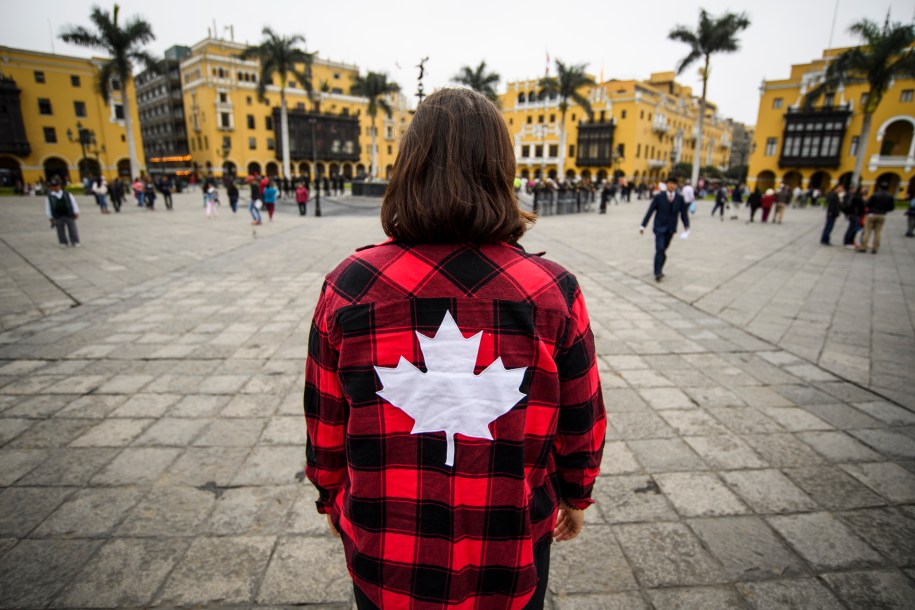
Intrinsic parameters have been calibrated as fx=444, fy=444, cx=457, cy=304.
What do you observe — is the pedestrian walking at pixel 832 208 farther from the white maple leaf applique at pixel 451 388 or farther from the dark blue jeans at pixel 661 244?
the white maple leaf applique at pixel 451 388

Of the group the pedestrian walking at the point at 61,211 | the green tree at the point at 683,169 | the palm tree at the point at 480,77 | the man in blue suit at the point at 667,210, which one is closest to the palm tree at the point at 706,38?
the palm tree at the point at 480,77

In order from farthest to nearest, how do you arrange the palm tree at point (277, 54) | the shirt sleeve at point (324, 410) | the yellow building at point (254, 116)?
the yellow building at point (254, 116) < the palm tree at point (277, 54) < the shirt sleeve at point (324, 410)

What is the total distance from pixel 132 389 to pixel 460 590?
13.2ft

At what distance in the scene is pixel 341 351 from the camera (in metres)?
1.02

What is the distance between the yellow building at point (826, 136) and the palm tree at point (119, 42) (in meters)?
51.4

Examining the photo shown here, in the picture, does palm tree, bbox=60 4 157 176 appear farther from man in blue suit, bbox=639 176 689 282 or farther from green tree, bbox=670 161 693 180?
green tree, bbox=670 161 693 180

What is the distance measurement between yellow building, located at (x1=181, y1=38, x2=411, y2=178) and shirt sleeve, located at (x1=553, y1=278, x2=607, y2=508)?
167 ft

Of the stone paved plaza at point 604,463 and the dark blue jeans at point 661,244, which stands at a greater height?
the dark blue jeans at point 661,244

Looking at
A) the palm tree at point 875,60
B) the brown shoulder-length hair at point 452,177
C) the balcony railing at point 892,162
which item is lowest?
the brown shoulder-length hair at point 452,177

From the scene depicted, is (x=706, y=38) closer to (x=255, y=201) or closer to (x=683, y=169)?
(x=255, y=201)

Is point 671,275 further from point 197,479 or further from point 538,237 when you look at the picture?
point 197,479

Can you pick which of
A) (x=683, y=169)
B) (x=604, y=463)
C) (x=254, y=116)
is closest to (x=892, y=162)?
(x=683, y=169)

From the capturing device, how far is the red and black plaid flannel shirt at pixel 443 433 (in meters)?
0.97

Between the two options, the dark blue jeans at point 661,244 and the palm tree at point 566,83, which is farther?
the palm tree at point 566,83
